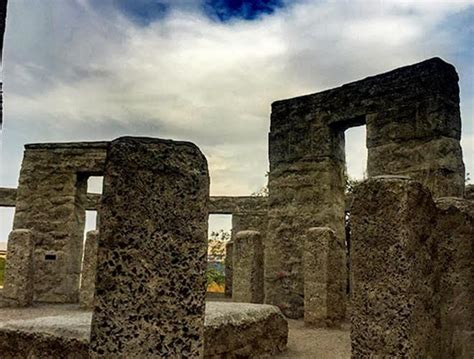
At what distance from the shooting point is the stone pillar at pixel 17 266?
30.8ft

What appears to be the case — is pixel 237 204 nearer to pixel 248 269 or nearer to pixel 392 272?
pixel 248 269

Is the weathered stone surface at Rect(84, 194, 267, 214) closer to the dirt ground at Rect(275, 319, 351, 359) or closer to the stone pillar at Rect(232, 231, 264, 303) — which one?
the stone pillar at Rect(232, 231, 264, 303)

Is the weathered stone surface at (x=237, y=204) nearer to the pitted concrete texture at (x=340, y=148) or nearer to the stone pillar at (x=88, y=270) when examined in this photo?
the pitted concrete texture at (x=340, y=148)

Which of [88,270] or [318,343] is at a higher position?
[88,270]

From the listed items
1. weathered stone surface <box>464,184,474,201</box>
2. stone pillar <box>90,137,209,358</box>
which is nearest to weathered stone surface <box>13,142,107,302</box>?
weathered stone surface <box>464,184,474,201</box>

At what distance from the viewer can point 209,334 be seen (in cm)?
477

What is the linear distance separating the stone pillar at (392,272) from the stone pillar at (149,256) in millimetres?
1275

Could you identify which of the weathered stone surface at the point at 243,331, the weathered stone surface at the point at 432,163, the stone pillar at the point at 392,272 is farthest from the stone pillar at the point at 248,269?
the stone pillar at the point at 392,272

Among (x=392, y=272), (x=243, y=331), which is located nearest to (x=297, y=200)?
(x=243, y=331)

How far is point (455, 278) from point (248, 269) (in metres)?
5.79

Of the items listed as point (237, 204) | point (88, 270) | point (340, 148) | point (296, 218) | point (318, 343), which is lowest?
point (318, 343)

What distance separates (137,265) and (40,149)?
10.7 meters

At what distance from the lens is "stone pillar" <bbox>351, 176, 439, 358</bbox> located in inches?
114

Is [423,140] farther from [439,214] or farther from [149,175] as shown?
[149,175]
